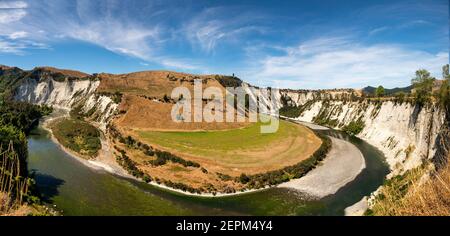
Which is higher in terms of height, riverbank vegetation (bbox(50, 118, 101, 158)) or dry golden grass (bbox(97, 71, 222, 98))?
dry golden grass (bbox(97, 71, 222, 98))

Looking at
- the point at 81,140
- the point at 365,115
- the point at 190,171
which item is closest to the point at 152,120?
the point at 81,140

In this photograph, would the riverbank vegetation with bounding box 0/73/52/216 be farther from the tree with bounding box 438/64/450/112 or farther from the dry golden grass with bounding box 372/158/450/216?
the tree with bounding box 438/64/450/112

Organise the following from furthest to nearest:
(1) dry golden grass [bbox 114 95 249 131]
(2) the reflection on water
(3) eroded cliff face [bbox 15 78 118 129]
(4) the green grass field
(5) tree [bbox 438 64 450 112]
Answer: (3) eroded cliff face [bbox 15 78 118 129]
(1) dry golden grass [bbox 114 95 249 131]
(4) the green grass field
(5) tree [bbox 438 64 450 112]
(2) the reflection on water

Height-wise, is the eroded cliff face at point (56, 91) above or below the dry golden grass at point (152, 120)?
above

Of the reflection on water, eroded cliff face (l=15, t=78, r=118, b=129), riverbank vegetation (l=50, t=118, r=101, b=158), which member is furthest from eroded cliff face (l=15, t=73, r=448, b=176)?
riverbank vegetation (l=50, t=118, r=101, b=158)

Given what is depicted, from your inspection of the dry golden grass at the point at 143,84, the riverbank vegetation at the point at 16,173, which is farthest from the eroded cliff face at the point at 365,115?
the riverbank vegetation at the point at 16,173

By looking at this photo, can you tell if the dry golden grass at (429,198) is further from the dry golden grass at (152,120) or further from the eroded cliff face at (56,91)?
the eroded cliff face at (56,91)

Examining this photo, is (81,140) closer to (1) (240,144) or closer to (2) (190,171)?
(2) (190,171)
